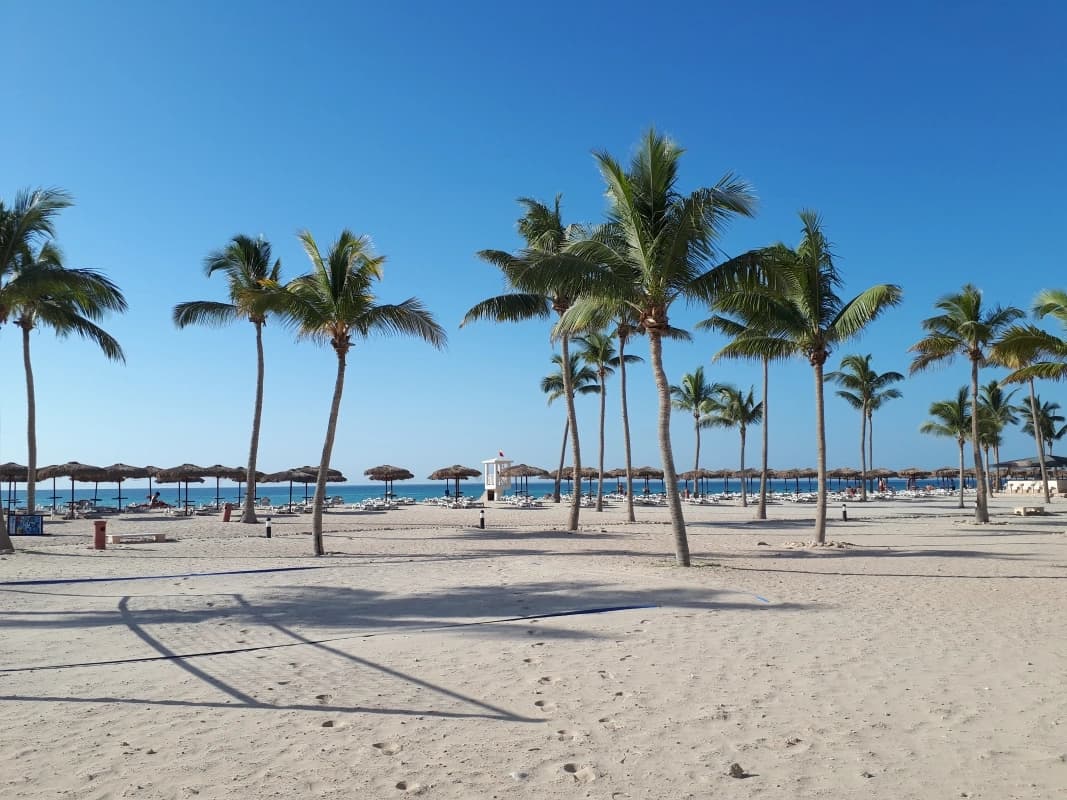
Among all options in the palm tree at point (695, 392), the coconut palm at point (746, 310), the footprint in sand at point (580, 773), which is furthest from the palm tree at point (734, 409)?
the footprint in sand at point (580, 773)

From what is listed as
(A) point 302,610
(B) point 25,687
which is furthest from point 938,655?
(B) point 25,687

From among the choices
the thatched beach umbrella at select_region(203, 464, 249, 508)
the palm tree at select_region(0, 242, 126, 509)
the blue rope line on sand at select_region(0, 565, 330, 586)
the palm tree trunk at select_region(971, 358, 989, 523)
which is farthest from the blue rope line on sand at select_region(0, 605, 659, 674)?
the thatched beach umbrella at select_region(203, 464, 249, 508)

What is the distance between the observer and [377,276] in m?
16.6

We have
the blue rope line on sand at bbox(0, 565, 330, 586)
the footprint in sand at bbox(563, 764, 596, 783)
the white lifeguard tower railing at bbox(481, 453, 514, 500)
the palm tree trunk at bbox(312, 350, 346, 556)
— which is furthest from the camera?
the white lifeguard tower railing at bbox(481, 453, 514, 500)

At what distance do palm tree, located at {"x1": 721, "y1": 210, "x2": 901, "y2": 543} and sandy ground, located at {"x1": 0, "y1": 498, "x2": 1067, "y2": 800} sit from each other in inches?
221

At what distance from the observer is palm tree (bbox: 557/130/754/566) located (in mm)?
12328

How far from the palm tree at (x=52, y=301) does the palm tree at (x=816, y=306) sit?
14568mm

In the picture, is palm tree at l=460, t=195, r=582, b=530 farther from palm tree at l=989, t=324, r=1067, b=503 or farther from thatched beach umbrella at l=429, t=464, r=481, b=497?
thatched beach umbrella at l=429, t=464, r=481, b=497

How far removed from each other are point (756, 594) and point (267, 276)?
19423 millimetres

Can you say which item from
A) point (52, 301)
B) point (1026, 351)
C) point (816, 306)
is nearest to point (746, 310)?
point (816, 306)

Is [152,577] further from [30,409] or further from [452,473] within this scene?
[452,473]

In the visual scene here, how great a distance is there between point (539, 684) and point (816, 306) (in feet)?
42.3

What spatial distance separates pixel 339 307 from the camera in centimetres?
1590

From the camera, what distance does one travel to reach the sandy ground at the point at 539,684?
3975 millimetres
